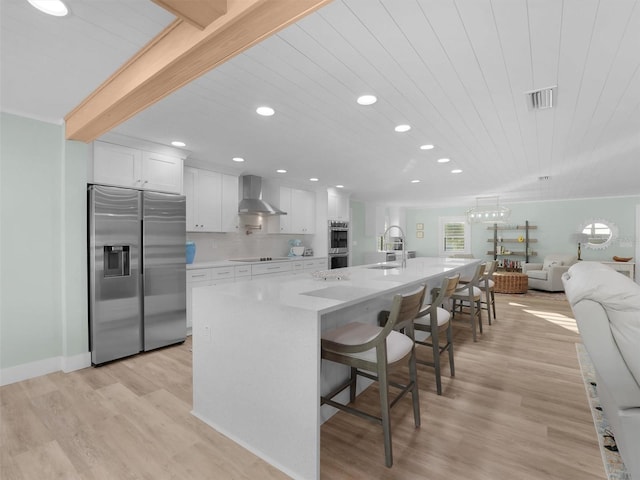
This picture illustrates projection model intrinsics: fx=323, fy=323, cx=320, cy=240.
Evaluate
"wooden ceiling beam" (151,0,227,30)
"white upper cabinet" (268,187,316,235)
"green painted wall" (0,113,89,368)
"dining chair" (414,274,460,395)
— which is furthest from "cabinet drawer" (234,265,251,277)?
"wooden ceiling beam" (151,0,227,30)

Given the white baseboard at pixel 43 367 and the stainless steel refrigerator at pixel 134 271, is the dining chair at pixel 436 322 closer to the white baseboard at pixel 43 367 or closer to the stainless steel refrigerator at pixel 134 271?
the stainless steel refrigerator at pixel 134 271

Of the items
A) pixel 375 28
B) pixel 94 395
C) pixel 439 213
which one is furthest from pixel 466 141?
pixel 439 213

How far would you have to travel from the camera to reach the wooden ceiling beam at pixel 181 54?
4.44 ft

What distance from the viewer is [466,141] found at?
3523 millimetres

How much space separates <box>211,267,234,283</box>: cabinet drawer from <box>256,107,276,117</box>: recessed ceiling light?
2343 millimetres

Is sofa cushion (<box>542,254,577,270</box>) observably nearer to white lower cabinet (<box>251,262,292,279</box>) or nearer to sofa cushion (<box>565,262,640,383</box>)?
white lower cabinet (<box>251,262,292,279</box>)

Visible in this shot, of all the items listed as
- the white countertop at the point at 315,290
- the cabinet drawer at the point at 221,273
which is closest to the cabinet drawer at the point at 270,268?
the cabinet drawer at the point at 221,273

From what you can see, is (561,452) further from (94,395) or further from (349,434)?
(94,395)

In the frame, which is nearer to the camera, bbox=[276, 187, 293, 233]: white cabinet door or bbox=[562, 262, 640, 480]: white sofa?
bbox=[562, 262, 640, 480]: white sofa

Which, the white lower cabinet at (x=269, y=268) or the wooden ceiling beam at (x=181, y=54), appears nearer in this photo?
the wooden ceiling beam at (x=181, y=54)

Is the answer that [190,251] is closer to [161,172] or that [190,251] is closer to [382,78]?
[161,172]

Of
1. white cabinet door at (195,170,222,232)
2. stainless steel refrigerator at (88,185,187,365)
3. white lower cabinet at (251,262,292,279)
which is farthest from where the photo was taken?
white lower cabinet at (251,262,292,279)

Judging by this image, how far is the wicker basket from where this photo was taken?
7195 millimetres

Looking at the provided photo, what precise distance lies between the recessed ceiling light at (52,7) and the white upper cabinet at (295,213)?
427cm
